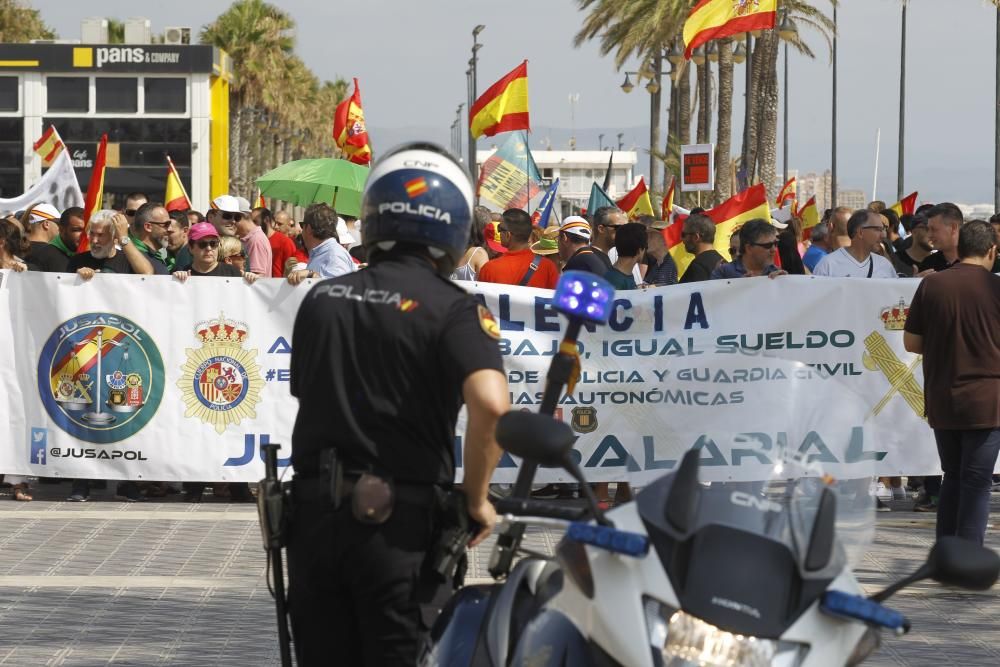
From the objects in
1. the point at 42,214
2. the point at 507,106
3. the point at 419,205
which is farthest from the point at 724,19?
the point at 419,205

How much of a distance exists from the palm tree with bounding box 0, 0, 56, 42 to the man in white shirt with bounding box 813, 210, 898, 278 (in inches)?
2425

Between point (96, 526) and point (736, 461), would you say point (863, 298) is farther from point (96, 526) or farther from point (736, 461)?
point (736, 461)

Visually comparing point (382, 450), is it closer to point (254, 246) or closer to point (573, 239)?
point (573, 239)

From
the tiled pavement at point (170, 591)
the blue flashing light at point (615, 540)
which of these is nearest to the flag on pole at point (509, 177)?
the tiled pavement at point (170, 591)

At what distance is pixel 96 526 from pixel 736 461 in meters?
7.05

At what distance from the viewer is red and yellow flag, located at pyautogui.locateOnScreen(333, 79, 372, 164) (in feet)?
73.2

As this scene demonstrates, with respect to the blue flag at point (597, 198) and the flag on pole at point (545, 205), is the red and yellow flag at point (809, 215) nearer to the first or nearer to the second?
the blue flag at point (597, 198)

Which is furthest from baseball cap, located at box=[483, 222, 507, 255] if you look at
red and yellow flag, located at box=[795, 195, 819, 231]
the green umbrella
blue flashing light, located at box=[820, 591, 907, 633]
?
blue flashing light, located at box=[820, 591, 907, 633]

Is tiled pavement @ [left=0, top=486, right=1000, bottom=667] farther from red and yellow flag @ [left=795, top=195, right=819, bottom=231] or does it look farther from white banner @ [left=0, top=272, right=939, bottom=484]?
red and yellow flag @ [left=795, top=195, right=819, bottom=231]

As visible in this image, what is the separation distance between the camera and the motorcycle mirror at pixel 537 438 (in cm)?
320

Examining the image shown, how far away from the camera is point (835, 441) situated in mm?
3566

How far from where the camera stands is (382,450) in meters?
3.75

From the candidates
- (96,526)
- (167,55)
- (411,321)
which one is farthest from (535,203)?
(167,55)

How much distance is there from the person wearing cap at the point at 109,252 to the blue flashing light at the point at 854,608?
8654mm
